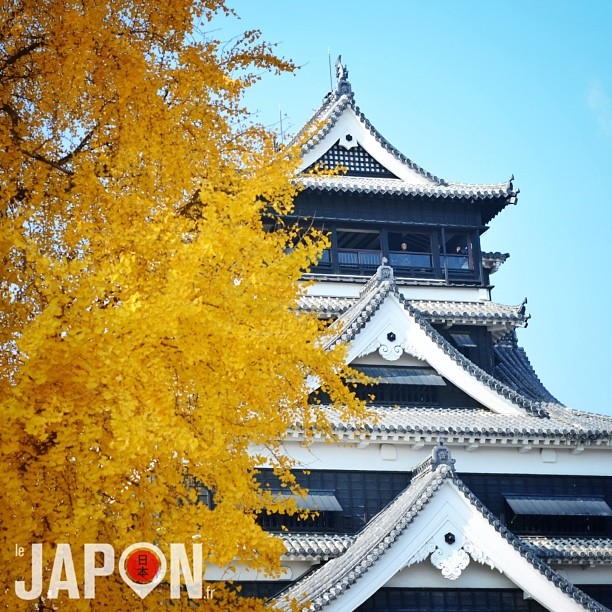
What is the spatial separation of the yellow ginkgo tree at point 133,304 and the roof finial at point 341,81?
502 inches

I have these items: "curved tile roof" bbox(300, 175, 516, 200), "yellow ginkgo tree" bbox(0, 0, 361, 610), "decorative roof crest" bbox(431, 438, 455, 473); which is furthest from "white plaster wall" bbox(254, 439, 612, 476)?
"yellow ginkgo tree" bbox(0, 0, 361, 610)

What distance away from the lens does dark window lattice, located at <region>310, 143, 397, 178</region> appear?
22375 millimetres

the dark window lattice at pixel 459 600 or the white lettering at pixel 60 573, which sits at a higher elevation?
the dark window lattice at pixel 459 600

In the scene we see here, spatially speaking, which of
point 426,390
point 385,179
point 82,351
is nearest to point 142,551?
point 82,351

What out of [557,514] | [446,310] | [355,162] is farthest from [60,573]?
[355,162]

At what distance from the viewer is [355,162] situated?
22.5 meters

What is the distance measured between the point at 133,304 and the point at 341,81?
56.5ft

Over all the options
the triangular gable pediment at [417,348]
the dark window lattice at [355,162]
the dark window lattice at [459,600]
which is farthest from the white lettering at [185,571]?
the dark window lattice at [355,162]

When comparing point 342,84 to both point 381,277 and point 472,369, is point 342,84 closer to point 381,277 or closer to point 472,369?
point 381,277

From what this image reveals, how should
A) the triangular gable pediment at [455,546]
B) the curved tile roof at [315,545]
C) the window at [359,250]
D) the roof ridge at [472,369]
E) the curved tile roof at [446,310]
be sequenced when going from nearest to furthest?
the triangular gable pediment at [455,546] → the curved tile roof at [315,545] → the roof ridge at [472,369] → the curved tile roof at [446,310] → the window at [359,250]

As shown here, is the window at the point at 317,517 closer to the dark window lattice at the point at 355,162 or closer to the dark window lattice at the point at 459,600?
the dark window lattice at the point at 459,600

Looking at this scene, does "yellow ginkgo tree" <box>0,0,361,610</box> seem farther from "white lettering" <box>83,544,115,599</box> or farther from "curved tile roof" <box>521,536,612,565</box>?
"curved tile roof" <box>521,536,612,565</box>

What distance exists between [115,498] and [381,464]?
1096cm

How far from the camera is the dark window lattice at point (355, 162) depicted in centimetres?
2238
